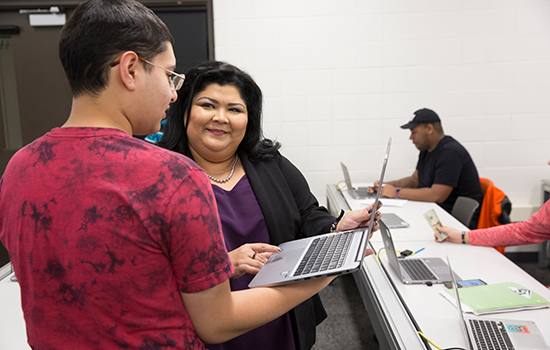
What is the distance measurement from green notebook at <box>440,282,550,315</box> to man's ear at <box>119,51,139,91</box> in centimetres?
129

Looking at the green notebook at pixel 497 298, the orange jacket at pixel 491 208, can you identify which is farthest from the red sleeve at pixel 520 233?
the orange jacket at pixel 491 208

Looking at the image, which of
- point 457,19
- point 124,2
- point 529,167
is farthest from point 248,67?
point 124,2

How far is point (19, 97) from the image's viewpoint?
3580mm

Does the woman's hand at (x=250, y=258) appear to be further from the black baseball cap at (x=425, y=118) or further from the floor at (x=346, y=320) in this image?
the black baseball cap at (x=425, y=118)

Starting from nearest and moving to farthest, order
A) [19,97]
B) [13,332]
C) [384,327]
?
1. [13,332]
2. [384,327]
3. [19,97]

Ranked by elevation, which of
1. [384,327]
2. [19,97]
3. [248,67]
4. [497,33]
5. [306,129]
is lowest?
[384,327]

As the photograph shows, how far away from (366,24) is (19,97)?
3164 mm

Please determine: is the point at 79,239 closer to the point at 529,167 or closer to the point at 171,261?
the point at 171,261

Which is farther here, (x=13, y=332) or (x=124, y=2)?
(x=13, y=332)

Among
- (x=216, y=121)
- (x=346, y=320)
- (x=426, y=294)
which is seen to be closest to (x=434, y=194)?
(x=346, y=320)

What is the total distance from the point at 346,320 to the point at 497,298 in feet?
5.00

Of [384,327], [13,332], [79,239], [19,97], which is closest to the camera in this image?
[79,239]

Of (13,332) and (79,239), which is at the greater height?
(79,239)

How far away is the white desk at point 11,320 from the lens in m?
1.25
